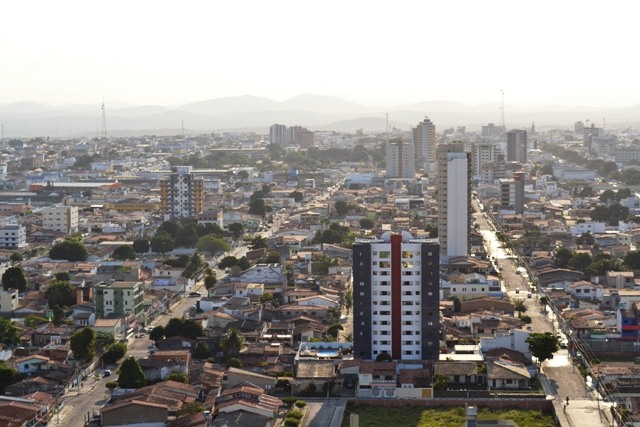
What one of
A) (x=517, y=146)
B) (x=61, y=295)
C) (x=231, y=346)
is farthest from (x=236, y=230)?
(x=517, y=146)

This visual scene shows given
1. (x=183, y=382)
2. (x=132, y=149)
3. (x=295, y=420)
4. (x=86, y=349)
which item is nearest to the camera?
(x=295, y=420)

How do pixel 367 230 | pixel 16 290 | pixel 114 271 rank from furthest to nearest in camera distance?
1. pixel 367 230
2. pixel 114 271
3. pixel 16 290

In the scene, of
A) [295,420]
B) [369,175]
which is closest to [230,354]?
[295,420]

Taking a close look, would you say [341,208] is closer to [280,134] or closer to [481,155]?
[481,155]

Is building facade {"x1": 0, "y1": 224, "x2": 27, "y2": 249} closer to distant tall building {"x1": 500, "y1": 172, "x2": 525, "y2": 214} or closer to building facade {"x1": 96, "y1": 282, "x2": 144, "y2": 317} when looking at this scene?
building facade {"x1": 96, "y1": 282, "x2": 144, "y2": 317}

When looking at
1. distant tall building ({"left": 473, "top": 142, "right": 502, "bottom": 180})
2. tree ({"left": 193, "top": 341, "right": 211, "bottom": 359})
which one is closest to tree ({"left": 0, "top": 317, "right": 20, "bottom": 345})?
tree ({"left": 193, "top": 341, "right": 211, "bottom": 359})

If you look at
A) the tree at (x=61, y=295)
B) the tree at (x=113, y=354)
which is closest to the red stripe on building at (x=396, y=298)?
the tree at (x=113, y=354)

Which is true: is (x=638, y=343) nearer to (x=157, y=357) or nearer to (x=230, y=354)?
Answer: (x=230, y=354)
